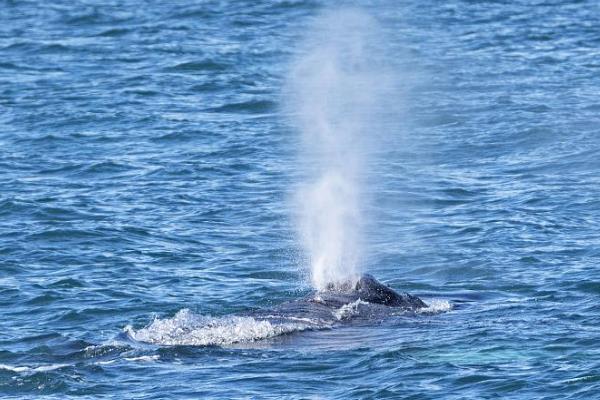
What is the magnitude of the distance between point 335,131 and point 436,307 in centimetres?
1452

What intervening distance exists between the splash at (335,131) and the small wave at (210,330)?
2.37 metres

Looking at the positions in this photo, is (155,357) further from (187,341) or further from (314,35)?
(314,35)

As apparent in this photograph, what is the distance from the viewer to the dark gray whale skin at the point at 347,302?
20312mm

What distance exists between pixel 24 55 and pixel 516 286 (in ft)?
85.2

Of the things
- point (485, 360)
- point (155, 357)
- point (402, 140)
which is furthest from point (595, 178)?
point (155, 357)

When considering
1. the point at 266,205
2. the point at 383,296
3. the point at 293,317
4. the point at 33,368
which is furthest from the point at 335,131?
the point at 33,368

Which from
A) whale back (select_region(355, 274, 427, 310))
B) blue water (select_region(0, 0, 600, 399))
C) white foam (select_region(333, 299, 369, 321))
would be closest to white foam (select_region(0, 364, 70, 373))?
blue water (select_region(0, 0, 600, 399))

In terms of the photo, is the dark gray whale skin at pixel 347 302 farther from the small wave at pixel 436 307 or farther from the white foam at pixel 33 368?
the white foam at pixel 33 368

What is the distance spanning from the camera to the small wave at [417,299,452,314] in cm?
2080

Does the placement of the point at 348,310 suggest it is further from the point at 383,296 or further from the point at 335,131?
the point at 335,131

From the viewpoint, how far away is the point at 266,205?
28.7m

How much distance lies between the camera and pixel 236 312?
69.4 ft

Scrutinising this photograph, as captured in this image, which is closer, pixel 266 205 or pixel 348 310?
pixel 348 310

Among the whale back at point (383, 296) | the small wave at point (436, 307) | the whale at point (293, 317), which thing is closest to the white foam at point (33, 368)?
the whale at point (293, 317)
